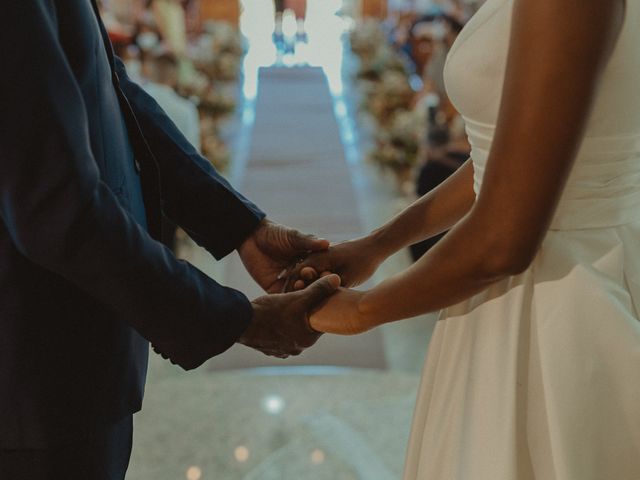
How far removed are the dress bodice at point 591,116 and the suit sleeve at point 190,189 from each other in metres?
0.68

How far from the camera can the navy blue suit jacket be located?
3.85 ft

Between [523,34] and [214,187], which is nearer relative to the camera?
[523,34]

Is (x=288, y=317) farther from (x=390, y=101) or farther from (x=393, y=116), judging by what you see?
(x=390, y=101)

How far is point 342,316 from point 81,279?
48cm

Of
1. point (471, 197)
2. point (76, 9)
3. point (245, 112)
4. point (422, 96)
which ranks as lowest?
point (245, 112)

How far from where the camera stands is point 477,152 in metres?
1.40

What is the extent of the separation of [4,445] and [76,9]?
2.25ft

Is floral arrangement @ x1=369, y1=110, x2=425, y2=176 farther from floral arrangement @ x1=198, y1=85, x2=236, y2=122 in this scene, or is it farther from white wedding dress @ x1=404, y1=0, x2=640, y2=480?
white wedding dress @ x1=404, y1=0, x2=640, y2=480

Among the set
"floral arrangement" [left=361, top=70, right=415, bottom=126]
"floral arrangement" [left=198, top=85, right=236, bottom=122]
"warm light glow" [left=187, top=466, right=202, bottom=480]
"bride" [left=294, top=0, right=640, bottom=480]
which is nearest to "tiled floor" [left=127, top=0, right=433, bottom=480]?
"warm light glow" [left=187, top=466, right=202, bottom=480]

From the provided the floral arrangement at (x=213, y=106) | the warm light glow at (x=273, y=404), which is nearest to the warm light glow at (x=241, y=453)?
the warm light glow at (x=273, y=404)

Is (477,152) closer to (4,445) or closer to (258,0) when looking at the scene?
(4,445)

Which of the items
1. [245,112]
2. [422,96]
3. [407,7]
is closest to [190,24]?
[407,7]

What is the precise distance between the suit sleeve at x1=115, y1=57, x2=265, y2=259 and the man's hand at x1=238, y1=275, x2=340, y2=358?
0.36 m

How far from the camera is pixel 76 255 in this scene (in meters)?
1.27
